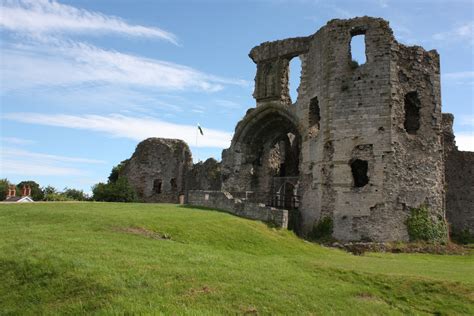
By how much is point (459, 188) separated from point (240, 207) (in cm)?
1289

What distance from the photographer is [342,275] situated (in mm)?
12312

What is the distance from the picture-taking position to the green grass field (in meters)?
9.15

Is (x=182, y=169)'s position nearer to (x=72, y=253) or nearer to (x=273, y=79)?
(x=273, y=79)

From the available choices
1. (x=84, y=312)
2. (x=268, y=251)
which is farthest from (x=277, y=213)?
(x=84, y=312)

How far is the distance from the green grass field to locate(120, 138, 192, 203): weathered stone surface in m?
23.1

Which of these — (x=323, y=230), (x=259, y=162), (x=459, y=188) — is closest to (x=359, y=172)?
(x=323, y=230)

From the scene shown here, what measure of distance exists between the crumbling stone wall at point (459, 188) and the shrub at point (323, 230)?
8.77 m

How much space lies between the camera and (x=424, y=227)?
21172 millimetres

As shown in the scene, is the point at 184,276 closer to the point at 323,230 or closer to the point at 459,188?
the point at 323,230

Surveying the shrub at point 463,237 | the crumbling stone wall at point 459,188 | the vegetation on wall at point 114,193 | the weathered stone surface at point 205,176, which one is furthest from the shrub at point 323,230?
the vegetation on wall at point 114,193

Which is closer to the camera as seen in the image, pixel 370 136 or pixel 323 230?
pixel 370 136

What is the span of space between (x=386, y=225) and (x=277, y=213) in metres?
4.50

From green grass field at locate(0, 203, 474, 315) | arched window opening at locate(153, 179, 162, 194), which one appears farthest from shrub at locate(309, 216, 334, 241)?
arched window opening at locate(153, 179, 162, 194)

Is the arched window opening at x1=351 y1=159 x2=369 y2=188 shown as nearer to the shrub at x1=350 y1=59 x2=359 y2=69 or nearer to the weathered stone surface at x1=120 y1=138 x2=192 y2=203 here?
the shrub at x1=350 y1=59 x2=359 y2=69
